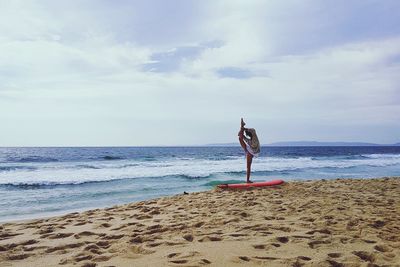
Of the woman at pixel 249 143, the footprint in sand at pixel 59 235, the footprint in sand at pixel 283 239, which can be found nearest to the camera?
the footprint in sand at pixel 283 239

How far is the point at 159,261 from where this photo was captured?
3.62m

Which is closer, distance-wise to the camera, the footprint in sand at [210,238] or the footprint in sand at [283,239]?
the footprint in sand at [283,239]

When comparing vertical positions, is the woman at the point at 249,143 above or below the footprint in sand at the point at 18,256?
above

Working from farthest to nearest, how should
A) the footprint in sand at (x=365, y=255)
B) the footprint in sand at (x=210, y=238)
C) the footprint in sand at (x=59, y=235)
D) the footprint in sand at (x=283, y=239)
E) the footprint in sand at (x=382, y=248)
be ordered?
the footprint in sand at (x=59, y=235) < the footprint in sand at (x=210, y=238) < the footprint in sand at (x=283, y=239) < the footprint in sand at (x=382, y=248) < the footprint in sand at (x=365, y=255)

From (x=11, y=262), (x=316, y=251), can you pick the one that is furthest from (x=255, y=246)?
(x=11, y=262)

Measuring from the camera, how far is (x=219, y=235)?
181 inches

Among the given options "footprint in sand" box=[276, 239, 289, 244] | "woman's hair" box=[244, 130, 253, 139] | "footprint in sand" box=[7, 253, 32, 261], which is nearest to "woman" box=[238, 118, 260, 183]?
"woman's hair" box=[244, 130, 253, 139]

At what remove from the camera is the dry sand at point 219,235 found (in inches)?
146

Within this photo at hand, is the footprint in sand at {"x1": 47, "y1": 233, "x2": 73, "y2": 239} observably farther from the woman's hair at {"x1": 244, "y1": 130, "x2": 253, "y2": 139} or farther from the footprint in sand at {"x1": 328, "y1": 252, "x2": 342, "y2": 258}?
the woman's hair at {"x1": 244, "y1": 130, "x2": 253, "y2": 139}

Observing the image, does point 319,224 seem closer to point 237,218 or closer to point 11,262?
point 237,218

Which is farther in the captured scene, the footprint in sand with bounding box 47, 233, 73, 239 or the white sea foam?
the white sea foam

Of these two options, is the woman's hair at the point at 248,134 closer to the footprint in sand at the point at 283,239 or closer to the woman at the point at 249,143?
the woman at the point at 249,143

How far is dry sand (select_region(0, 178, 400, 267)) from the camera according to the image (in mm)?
3701

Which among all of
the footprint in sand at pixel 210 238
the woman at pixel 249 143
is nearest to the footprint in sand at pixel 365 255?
the footprint in sand at pixel 210 238
